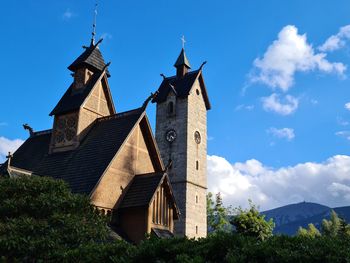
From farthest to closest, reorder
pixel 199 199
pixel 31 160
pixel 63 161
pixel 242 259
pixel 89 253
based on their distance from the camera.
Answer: pixel 199 199 → pixel 31 160 → pixel 63 161 → pixel 89 253 → pixel 242 259

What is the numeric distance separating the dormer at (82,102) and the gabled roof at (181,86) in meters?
20.0

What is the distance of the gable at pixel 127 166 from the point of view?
22.5 m

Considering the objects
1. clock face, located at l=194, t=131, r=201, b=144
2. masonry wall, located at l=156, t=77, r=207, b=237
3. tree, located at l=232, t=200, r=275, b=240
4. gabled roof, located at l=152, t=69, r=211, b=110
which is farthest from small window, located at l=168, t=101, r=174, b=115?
tree, located at l=232, t=200, r=275, b=240

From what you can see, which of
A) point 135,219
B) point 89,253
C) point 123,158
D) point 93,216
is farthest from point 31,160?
point 89,253

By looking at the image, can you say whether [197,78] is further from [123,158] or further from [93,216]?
[93,216]

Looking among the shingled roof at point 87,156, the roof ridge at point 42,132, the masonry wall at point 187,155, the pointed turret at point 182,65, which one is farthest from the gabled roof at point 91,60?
the pointed turret at point 182,65

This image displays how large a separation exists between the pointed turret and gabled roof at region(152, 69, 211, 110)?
836 mm

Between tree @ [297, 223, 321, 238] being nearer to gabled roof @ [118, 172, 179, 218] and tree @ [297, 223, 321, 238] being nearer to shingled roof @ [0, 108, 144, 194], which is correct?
gabled roof @ [118, 172, 179, 218]

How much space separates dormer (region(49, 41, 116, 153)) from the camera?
2781cm

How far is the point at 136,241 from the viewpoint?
22.2 m

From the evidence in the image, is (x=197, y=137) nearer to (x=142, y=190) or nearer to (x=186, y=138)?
(x=186, y=138)

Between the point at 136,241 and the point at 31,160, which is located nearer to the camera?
the point at 136,241

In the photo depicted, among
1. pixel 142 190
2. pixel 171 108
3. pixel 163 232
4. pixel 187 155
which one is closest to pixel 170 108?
pixel 171 108

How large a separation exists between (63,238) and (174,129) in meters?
36.6
